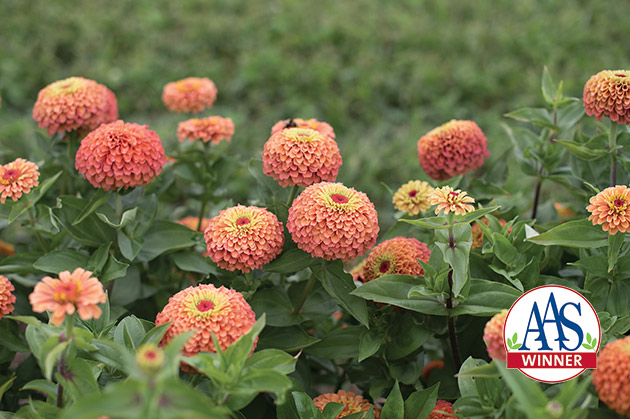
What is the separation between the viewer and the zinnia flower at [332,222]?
4.26ft

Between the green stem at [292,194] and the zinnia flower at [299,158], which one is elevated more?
the zinnia flower at [299,158]

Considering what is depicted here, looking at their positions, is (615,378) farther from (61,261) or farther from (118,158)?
(61,261)

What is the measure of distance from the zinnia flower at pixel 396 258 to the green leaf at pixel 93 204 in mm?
673

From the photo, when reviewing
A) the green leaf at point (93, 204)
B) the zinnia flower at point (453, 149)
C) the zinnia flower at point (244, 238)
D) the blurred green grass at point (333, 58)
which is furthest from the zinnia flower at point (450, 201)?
the blurred green grass at point (333, 58)

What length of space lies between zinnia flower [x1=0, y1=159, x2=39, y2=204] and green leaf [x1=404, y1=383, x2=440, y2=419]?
1.01 metres

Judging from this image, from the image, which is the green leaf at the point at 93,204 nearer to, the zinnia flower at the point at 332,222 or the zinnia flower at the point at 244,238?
the zinnia flower at the point at 244,238

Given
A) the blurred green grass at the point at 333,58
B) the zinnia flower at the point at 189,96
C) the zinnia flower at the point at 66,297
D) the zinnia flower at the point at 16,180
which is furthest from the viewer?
the blurred green grass at the point at 333,58

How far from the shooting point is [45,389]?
1152mm

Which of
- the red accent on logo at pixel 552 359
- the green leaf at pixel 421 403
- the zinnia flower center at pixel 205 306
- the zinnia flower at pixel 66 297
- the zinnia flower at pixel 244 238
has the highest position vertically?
the zinnia flower at pixel 66 297

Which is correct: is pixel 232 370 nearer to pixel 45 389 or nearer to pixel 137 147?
pixel 45 389

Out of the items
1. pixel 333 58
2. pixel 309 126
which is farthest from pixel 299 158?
pixel 333 58

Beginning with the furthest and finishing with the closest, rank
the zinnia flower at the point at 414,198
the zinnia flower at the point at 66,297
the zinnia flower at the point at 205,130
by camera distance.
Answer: the zinnia flower at the point at 205,130
the zinnia flower at the point at 414,198
the zinnia flower at the point at 66,297

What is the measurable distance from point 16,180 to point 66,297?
570mm

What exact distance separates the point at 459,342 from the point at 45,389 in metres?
0.95
